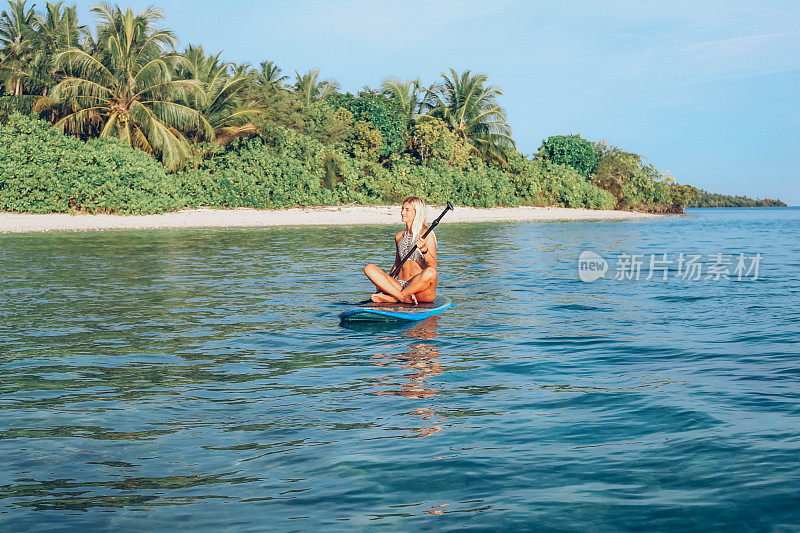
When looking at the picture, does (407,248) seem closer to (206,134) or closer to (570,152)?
(206,134)

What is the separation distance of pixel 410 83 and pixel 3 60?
22.7 m

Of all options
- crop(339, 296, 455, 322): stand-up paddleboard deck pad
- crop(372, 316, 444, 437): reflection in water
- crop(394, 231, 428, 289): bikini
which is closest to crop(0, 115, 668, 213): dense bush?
crop(394, 231, 428, 289): bikini

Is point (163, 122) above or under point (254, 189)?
above

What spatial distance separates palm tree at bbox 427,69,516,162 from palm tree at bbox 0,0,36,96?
22544 mm

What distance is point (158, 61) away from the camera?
30641mm

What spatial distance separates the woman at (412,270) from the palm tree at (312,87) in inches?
1416

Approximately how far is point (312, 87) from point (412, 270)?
37.2 m

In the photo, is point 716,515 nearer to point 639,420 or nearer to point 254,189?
point 639,420

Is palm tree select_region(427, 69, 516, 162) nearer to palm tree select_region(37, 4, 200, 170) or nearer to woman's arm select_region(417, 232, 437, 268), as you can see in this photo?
palm tree select_region(37, 4, 200, 170)

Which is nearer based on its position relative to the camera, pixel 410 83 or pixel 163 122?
pixel 163 122

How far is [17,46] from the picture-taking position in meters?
34.0

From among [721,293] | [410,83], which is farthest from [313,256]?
[410,83]

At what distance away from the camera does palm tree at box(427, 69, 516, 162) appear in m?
45.4

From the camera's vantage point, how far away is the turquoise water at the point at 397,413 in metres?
3.71
